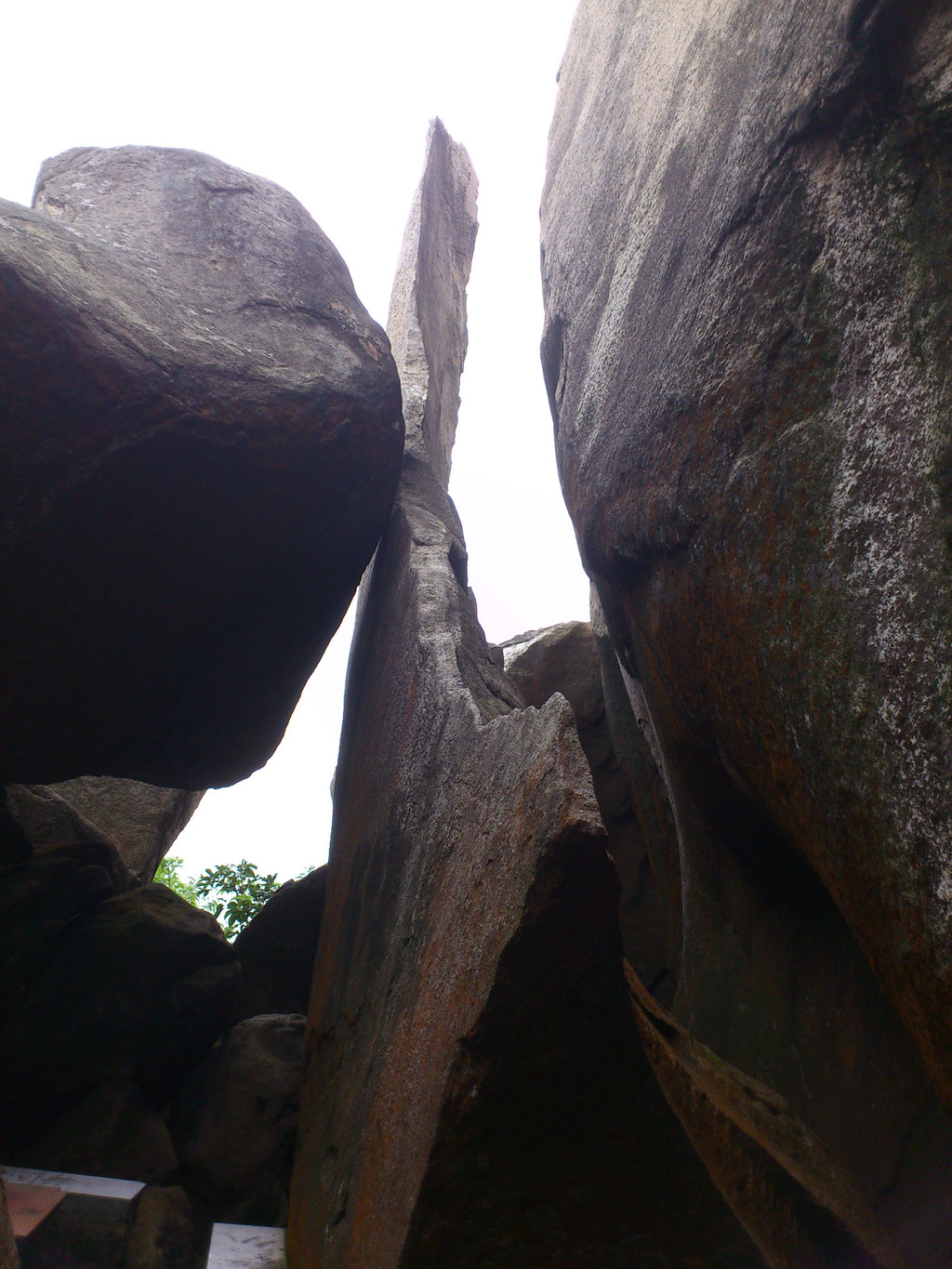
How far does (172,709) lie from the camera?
3424 mm

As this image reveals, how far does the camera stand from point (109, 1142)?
3.04 metres

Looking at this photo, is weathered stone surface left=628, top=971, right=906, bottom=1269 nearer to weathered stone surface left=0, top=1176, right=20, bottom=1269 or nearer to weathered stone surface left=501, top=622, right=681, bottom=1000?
weathered stone surface left=0, top=1176, right=20, bottom=1269

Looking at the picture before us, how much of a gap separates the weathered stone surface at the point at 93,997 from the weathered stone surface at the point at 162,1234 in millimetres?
967

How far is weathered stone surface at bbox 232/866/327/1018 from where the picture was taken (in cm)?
414

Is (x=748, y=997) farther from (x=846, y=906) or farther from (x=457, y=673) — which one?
(x=457, y=673)

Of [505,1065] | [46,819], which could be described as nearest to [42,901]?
[46,819]

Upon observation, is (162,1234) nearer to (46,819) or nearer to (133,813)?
(46,819)

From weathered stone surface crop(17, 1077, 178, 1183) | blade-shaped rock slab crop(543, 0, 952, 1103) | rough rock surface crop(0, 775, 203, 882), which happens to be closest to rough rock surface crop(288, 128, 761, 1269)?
blade-shaped rock slab crop(543, 0, 952, 1103)

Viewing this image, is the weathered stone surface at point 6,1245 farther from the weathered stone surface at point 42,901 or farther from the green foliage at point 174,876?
the green foliage at point 174,876

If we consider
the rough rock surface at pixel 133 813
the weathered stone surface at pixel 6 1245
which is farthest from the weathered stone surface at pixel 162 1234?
the rough rock surface at pixel 133 813

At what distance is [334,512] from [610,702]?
191 centimetres

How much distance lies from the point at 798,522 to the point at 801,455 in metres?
0.14

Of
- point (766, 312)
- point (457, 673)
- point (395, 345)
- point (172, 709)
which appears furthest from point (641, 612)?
point (395, 345)

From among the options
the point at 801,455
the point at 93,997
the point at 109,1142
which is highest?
the point at 801,455
